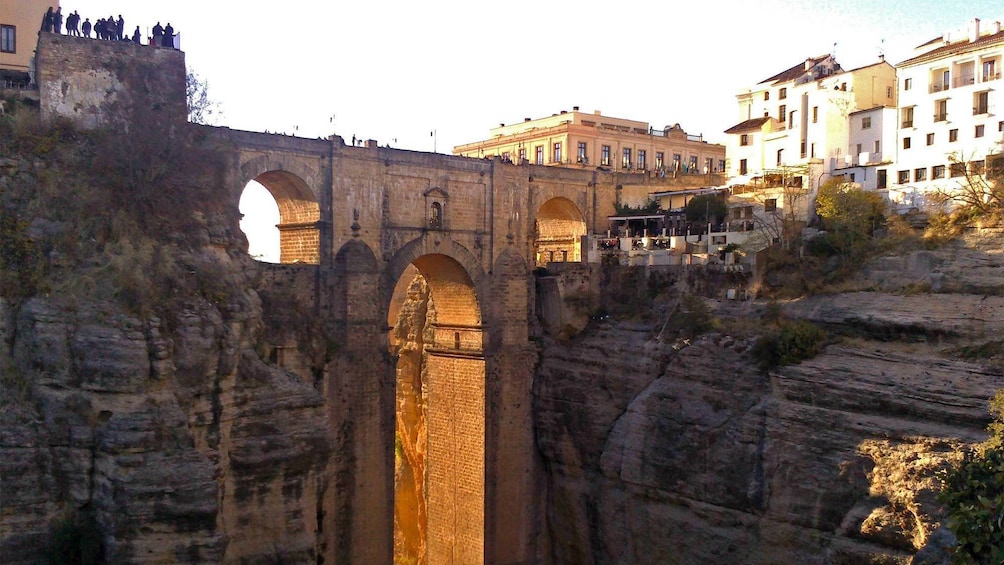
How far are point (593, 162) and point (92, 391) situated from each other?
1246 inches

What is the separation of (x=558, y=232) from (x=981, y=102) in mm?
15222

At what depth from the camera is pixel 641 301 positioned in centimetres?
3161

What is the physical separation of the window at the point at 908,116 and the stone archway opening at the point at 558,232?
460 inches

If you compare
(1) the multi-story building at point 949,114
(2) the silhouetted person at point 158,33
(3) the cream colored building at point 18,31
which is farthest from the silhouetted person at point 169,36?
(1) the multi-story building at point 949,114

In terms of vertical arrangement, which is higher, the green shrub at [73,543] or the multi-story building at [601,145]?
the multi-story building at [601,145]

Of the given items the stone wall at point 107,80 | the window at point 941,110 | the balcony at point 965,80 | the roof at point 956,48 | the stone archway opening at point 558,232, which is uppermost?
the roof at point 956,48

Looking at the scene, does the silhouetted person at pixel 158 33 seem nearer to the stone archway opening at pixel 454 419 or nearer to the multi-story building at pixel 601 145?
the stone archway opening at pixel 454 419

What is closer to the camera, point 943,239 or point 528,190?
point 943,239

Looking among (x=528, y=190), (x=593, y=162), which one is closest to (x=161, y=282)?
(x=528, y=190)

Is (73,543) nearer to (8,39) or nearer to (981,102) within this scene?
(8,39)

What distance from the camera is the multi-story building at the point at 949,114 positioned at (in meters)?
28.6

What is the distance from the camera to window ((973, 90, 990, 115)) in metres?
28.8

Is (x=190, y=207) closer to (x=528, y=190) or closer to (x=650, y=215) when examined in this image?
(x=528, y=190)

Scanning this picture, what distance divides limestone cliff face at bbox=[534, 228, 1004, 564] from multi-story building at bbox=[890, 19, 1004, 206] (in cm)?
556
